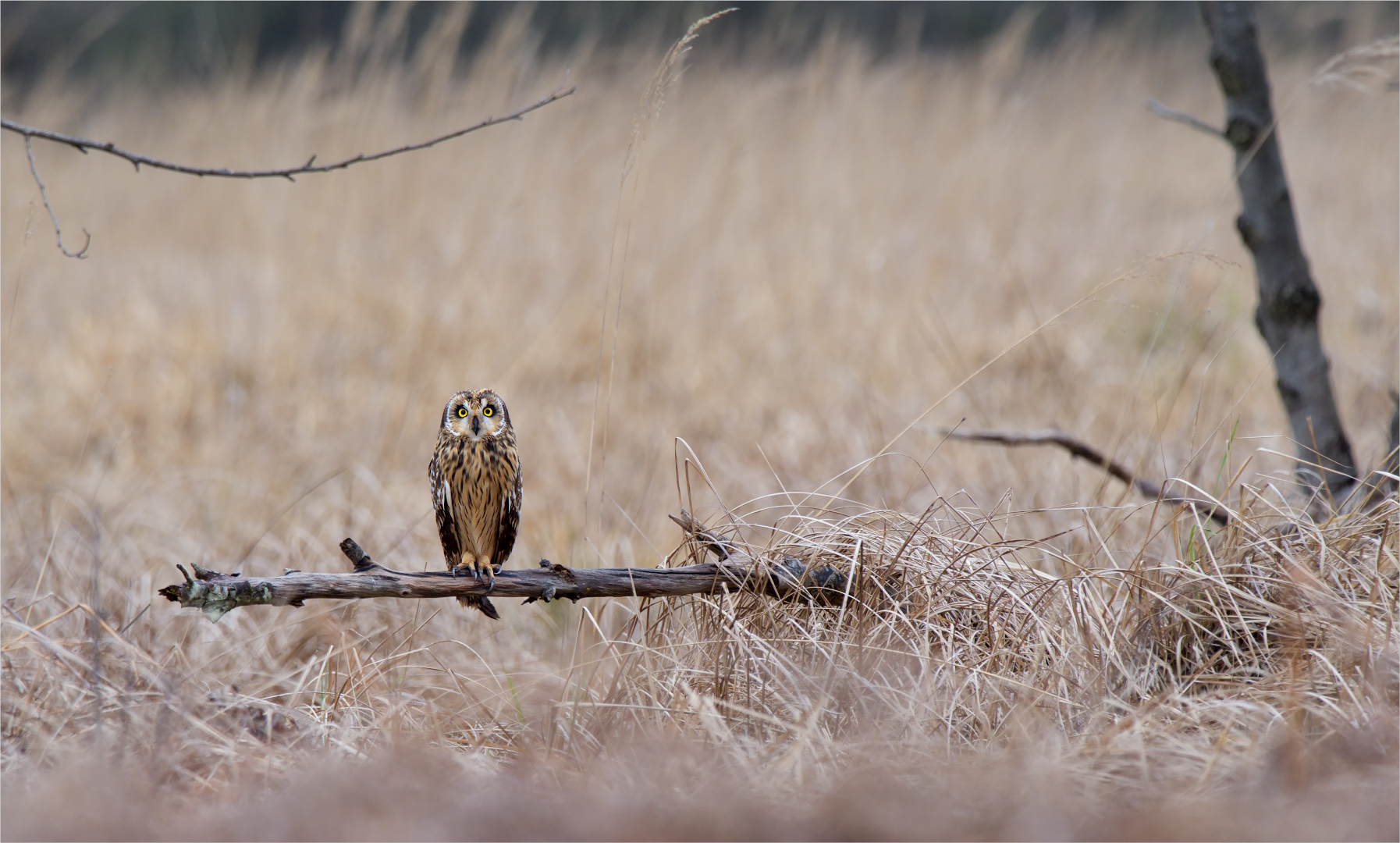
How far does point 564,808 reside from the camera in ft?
4.21

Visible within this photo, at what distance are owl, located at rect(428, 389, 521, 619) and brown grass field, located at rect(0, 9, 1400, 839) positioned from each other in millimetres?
205

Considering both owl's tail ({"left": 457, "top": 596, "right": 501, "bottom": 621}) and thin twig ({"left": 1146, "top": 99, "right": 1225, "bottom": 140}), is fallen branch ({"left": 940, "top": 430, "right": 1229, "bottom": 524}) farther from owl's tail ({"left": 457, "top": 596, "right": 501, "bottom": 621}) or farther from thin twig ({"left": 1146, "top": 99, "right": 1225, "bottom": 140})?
owl's tail ({"left": 457, "top": 596, "right": 501, "bottom": 621})

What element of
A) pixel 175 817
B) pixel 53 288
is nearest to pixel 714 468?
pixel 175 817

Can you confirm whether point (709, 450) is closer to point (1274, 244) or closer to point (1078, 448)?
point (1078, 448)

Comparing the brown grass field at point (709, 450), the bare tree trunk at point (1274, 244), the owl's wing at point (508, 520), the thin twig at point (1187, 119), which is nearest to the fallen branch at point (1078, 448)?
the brown grass field at point (709, 450)

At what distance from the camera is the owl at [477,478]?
1.73m

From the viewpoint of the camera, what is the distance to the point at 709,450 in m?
4.04

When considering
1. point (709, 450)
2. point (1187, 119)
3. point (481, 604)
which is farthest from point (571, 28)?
point (481, 604)

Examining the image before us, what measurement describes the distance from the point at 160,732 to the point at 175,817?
13 centimetres

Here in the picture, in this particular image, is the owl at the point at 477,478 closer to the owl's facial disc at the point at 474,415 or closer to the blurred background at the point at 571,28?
the owl's facial disc at the point at 474,415

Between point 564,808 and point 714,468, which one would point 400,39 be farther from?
point 564,808

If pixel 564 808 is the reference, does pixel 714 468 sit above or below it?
above

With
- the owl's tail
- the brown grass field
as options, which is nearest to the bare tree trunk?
the brown grass field

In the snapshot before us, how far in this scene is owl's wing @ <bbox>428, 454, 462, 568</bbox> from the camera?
70.7 inches
